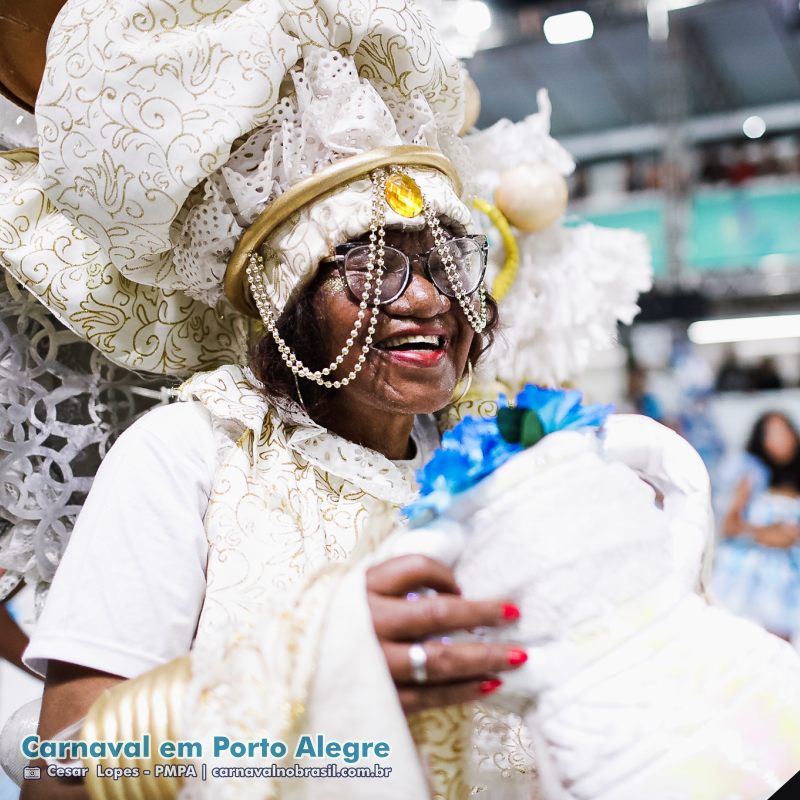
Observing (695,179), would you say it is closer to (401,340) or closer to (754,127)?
(754,127)

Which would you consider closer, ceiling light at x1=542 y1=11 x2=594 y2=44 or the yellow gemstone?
the yellow gemstone

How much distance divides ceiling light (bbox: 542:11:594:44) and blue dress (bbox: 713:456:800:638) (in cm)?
262

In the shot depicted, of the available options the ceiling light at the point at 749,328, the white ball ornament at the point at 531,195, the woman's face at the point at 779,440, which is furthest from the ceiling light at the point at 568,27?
the white ball ornament at the point at 531,195

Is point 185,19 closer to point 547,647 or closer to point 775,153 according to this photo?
point 547,647

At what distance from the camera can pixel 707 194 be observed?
513cm

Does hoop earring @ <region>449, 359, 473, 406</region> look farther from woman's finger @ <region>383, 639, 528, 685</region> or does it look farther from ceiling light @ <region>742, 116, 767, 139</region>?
ceiling light @ <region>742, 116, 767, 139</region>

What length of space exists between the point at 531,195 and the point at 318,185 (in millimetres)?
474

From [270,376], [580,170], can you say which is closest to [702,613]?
[270,376]

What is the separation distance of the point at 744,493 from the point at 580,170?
2486 mm

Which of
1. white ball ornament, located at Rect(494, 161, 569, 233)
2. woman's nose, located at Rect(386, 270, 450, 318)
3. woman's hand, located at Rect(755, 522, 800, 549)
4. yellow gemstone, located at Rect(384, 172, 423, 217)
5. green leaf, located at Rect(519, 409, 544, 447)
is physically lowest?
woman's hand, located at Rect(755, 522, 800, 549)

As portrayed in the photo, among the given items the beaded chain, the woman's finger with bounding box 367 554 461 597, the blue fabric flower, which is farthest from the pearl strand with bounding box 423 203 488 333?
the woman's finger with bounding box 367 554 461 597

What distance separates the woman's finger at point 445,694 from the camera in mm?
601

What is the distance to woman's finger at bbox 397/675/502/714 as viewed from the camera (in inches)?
23.7

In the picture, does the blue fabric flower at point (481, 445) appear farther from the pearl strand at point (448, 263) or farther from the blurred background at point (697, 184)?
the blurred background at point (697, 184)
